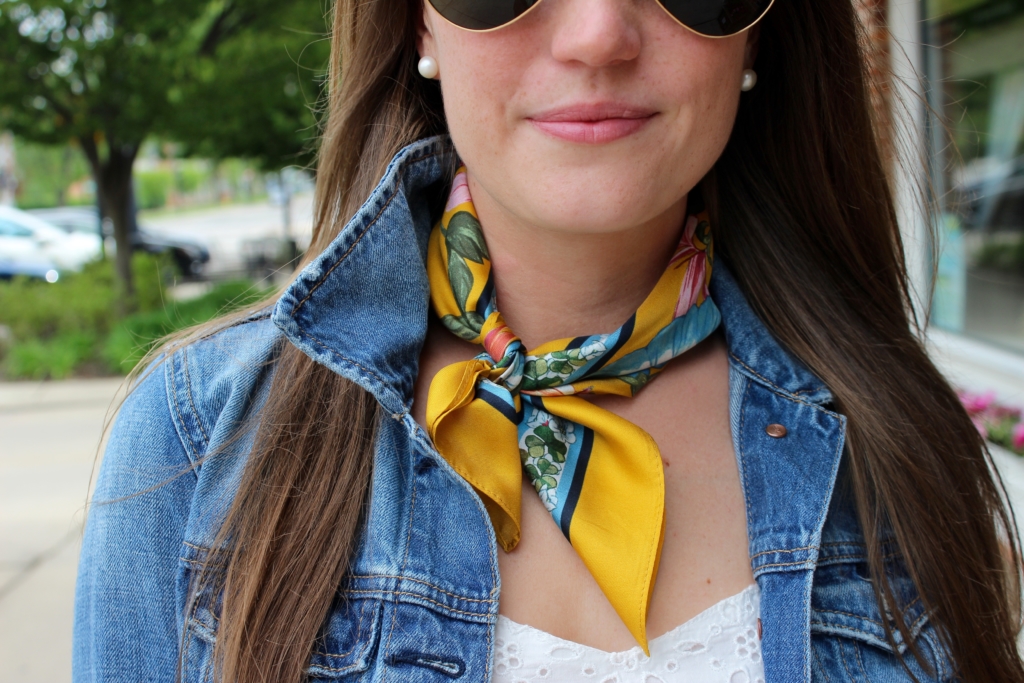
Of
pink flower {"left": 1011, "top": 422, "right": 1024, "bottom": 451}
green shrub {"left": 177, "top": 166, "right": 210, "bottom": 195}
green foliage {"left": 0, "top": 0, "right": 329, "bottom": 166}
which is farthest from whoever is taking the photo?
green shrub {"left": 177, "top": 166, "right": 210, "bottom": 195}

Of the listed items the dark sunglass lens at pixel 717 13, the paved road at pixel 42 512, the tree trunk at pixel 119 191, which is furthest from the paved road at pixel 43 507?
the tree trunk at pixel 119 191

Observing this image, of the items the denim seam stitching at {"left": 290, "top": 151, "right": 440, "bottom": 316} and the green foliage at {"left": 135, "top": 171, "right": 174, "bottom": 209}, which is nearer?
the denim seam stitching at {"left": 290, "top": 151, "right": 440, "bottom": 316}

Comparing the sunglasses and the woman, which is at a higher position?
the sunglasses

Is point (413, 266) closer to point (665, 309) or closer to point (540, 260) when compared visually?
point (540, 260)

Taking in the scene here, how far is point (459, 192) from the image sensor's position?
1371mm

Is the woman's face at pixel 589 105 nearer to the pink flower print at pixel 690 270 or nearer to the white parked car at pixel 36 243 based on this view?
the pink flower print at pixel 690 270

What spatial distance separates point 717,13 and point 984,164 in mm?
5742

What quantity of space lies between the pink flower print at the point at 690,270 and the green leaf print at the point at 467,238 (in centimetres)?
33

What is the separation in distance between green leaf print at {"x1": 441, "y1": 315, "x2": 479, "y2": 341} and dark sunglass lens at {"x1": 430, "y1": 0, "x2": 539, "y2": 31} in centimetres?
45

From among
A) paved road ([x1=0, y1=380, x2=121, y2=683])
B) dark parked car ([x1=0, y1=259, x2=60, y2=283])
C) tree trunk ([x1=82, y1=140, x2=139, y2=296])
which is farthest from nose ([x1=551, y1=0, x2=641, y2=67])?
dark parked car ([x1=0, y1=259, x2=60, y2=283])

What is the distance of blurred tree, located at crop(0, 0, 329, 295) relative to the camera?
23.3ft

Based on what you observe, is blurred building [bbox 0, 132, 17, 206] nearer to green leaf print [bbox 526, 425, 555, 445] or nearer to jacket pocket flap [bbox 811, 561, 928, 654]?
green leaf print [bbox 526, 425, 555, 445]

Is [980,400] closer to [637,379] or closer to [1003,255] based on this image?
[1003,255]

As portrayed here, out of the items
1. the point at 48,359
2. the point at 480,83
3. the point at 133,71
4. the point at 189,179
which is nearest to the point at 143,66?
the point at 133,71
